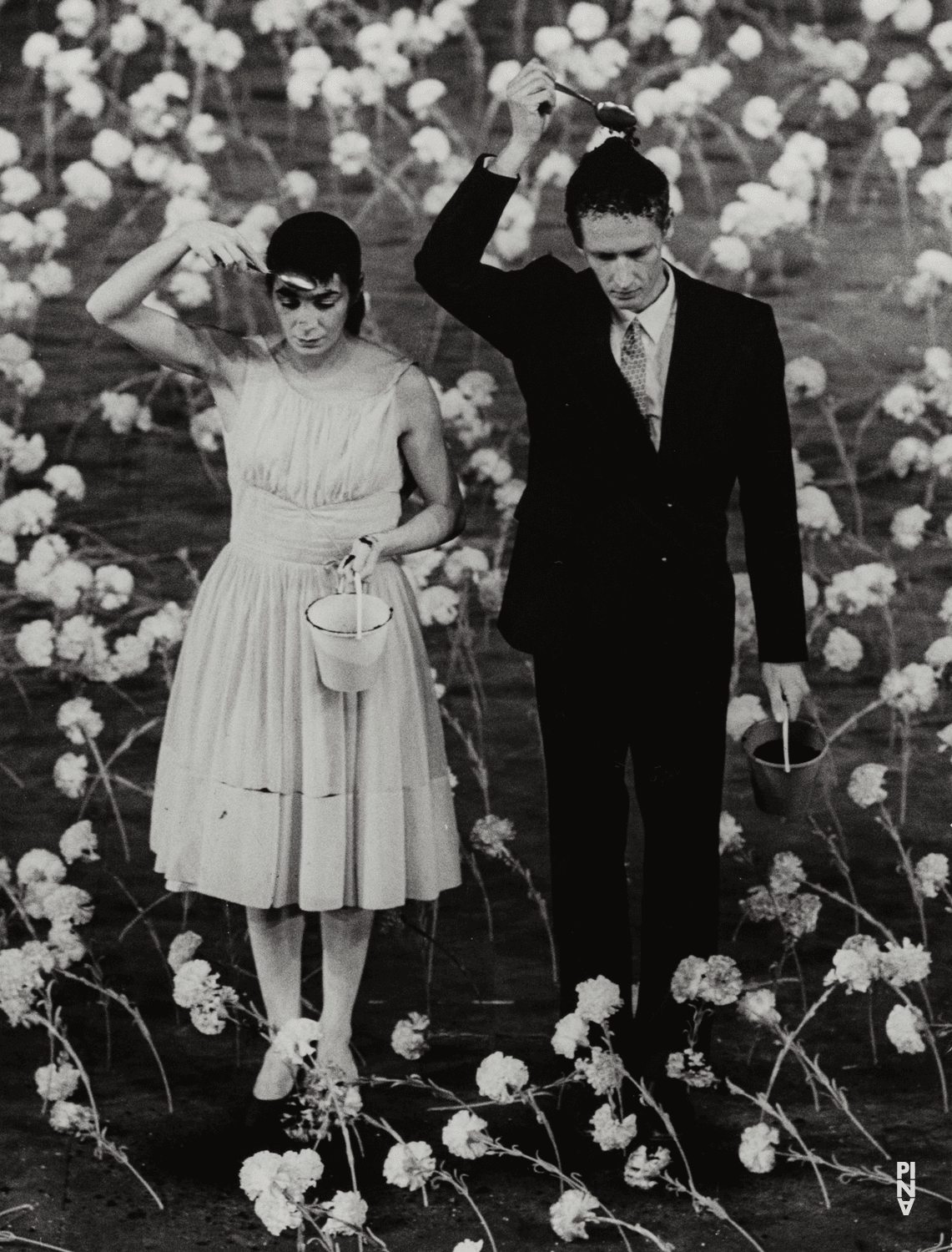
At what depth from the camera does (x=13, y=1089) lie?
5.18m

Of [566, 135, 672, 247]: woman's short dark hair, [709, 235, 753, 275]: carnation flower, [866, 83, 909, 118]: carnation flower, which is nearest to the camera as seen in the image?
[566, 135, 672, 247]: woman's short dark hair

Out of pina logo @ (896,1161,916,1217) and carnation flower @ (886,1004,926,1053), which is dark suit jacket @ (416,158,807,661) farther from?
pina logo @ (896,1161,916,1217)

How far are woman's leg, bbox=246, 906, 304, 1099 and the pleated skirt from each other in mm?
83

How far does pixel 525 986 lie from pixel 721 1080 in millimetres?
600

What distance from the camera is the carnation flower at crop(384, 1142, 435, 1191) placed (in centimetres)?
443

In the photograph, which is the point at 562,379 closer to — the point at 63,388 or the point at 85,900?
the point at 85,900

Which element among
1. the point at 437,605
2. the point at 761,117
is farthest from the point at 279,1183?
the point at 761,117

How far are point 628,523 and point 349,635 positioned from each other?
53cm

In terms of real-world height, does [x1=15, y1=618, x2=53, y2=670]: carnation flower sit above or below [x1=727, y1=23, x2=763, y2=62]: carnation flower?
below

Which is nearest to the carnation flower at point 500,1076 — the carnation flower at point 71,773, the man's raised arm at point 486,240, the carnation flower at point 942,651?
the man's raised arm at point 486,240

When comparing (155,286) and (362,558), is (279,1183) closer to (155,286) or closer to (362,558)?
(362,558)

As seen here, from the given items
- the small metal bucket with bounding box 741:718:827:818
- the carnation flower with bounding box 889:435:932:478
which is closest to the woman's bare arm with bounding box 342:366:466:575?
the small metal bucket with bounding box 741:718:827:818

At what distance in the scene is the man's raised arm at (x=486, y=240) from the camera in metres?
4.49

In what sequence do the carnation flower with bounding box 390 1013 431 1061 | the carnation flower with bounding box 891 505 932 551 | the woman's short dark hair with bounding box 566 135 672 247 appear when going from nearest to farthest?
1. the woman's short dark hair with bounding box 566 135 672 247
2. the carnation flower with bounding box 390 1013 431 1061
3. the carnation flower with bounding box 891 505 932 551
